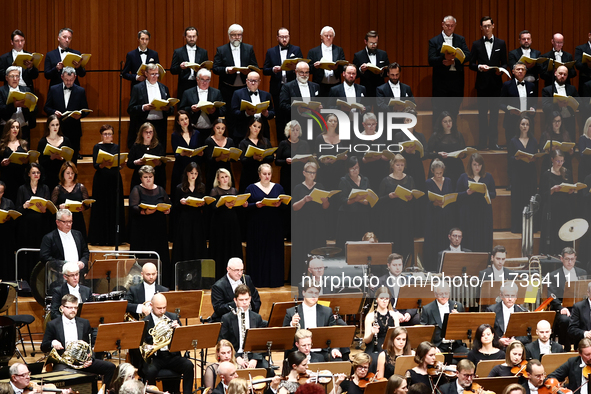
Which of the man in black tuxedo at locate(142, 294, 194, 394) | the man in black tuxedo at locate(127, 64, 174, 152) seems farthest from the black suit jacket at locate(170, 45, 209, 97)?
the man in black tuxedo at locate(142, 294, 194, 394)

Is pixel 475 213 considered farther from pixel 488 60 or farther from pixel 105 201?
pixel 105 201

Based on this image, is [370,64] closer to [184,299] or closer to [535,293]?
[535,293]

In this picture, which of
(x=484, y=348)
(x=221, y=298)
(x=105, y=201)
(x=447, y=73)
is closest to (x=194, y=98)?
(x=105, y=201)

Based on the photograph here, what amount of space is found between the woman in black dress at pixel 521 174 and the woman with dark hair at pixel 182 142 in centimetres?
362

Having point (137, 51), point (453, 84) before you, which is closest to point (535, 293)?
point (453, 84)

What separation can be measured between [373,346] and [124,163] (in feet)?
11.8

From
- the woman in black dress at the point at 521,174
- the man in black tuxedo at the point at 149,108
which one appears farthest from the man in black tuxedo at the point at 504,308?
the man in black tuxedo at the point at 149,108

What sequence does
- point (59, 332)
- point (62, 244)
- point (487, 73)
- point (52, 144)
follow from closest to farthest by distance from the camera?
1. point (59, 332)
2. point (62, 244)
3. point (52, 144)
4. point (487, 73)

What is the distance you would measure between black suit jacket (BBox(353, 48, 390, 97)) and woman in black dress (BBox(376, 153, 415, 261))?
1851 mm

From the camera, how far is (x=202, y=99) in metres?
10.3

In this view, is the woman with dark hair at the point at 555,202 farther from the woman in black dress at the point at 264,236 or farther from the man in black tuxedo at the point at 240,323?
the man in black tuxedo at the point at 240,323

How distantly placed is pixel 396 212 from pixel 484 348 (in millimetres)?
2307

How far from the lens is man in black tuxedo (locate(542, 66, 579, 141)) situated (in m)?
11.0

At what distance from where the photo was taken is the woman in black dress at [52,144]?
31.8 ft
